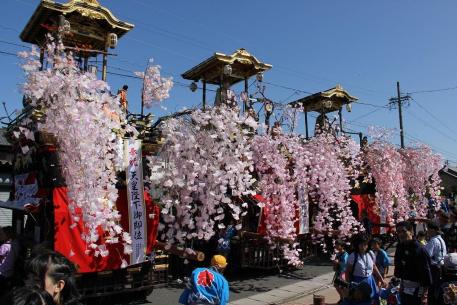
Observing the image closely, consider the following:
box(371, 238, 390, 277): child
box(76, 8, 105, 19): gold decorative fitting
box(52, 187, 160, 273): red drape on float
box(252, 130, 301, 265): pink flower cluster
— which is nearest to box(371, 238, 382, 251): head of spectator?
box(371, 238, 390, 277): child

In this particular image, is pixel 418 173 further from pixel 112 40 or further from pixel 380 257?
pixel 112 40

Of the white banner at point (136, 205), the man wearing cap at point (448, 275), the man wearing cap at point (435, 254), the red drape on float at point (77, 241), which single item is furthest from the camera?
the white banner at point (136, 205)

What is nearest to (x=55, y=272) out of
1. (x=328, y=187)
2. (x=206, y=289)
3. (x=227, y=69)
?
(x=206, y=289)

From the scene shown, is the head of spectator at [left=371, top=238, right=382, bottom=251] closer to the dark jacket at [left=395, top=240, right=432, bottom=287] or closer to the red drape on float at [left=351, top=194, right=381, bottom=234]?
the dark jacket at [left=395, top=240, right=432, bottom=287]

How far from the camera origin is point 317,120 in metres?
19.6

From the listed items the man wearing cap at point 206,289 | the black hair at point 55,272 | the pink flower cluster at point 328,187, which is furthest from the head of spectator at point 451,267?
the pink flower cluster at point 328,187

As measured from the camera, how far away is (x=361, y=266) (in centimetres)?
716

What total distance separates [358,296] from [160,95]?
5975 mm

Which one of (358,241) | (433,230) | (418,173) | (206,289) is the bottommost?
(206,289)

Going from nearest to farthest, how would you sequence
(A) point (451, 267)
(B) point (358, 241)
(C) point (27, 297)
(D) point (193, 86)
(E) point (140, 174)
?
(C) point (27, 297) < (A) point (451, 267) < (B) point (358, 241) < (E) point (140, 174) < (D) point (193, 86)

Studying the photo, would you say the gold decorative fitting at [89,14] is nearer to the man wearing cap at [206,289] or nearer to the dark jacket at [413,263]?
the man wearing cap at [206,289]

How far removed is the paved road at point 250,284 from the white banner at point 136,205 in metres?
1.72

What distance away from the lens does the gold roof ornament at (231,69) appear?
14586mm

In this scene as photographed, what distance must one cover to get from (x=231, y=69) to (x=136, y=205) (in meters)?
7.55
